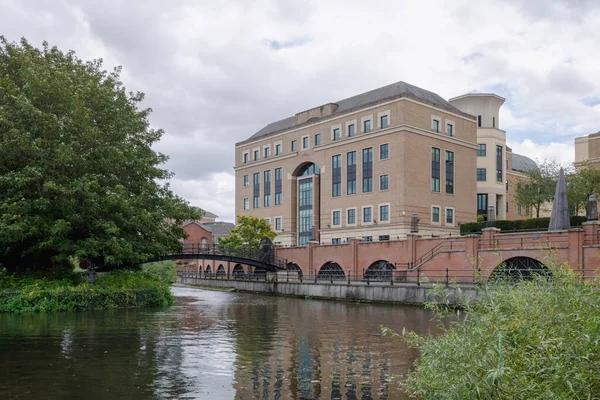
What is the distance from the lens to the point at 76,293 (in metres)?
26.6

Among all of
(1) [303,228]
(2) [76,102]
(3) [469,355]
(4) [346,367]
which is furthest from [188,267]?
(3) [469,355]

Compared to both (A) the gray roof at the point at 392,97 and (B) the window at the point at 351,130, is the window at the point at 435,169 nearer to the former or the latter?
(A) the gray roof at the point at 392,97

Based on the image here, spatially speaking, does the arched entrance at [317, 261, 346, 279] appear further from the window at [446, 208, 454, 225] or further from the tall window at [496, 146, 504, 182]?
the tall window at [496, 146, 504, 182]

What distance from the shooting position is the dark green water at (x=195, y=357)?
36.0ft

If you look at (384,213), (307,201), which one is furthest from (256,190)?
(384,213)

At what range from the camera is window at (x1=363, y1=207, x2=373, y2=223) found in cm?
5769

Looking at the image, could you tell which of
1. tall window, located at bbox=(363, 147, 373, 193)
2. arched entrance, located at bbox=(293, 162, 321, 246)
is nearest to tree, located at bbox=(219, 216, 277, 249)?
arched entrance, located at bbox=(293, 162, 321, 246)

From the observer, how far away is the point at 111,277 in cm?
3005

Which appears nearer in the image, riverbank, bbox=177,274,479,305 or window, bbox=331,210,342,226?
riverbank, bbox=177,274,479,305

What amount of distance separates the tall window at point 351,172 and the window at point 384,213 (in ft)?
14.9

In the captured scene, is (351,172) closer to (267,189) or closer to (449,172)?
(449,172)

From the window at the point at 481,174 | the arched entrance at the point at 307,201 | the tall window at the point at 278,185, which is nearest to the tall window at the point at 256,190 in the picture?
the tall window at the point at 278,185

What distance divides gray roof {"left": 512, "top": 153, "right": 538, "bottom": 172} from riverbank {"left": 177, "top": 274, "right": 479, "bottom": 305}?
50.2 meters

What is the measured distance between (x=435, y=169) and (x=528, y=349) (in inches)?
2069
